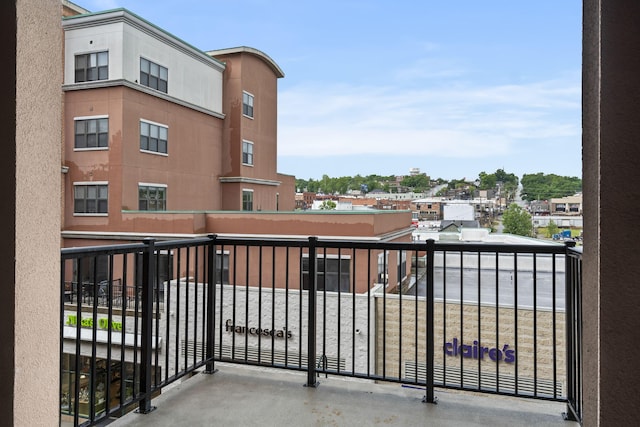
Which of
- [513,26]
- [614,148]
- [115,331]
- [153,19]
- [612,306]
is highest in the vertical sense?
[153,19]

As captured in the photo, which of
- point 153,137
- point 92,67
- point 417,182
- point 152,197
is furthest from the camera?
point 417,182

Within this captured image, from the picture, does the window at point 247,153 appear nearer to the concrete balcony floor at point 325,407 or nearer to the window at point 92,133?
the window at point 92,133

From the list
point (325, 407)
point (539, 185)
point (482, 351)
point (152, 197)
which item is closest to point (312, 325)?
point (325, 407)

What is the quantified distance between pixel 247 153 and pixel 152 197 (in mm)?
5039

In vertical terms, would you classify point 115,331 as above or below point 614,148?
below

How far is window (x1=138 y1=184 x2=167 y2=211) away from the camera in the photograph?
1540 centimetres

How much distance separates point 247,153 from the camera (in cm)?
1933

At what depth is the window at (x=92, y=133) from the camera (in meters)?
14.5

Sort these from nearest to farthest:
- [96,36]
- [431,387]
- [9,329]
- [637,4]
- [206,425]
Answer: [637,4] → [9,329] → [206,425] → [431,387] → [96,36]

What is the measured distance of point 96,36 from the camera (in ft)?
46.7

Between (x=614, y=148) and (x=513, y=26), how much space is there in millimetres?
10183

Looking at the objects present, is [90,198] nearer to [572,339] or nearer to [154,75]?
[154,75]

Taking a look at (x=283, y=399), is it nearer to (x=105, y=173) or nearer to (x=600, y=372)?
(x=600, y=372)

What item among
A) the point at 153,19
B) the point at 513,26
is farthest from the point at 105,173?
the point at 513,26
